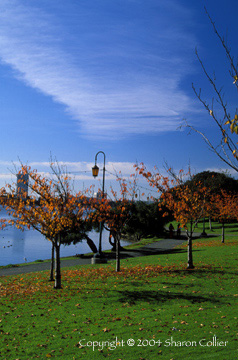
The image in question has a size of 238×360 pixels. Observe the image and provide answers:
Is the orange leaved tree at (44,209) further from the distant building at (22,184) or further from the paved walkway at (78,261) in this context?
the paved walkway at (78,261)

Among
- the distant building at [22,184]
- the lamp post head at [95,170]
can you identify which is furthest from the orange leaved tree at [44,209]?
the lamp post head at [95,170]

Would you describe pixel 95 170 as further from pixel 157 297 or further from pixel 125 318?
pixel 125 318

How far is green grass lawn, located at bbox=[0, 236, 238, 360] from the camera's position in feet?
25.0

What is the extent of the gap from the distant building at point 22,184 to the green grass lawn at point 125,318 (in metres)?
4.69

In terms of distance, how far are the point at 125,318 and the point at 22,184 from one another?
34.0ft

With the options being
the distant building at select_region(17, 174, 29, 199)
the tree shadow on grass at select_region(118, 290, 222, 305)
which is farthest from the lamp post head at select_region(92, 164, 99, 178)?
the tree shadow on grass at select_region(118, 290, 222, 305)

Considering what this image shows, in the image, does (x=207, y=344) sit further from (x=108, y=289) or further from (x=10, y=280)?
(x=10, y=280)

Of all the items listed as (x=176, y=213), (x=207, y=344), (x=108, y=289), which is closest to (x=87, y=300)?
(x=108, y=289)

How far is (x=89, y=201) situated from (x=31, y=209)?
5233 millimetres

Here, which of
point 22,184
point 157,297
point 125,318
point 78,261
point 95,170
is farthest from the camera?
point 78,261

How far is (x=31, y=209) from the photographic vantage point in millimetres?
15297

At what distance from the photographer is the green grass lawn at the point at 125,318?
7617mm

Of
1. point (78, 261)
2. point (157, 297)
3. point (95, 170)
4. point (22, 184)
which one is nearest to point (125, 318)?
point (157, 297)

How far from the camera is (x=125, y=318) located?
9.74 m
